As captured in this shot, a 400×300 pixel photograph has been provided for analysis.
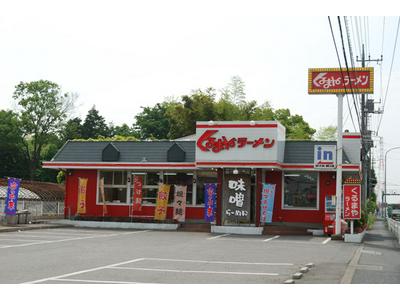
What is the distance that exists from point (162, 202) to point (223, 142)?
401 cm

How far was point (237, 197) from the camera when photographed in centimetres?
2189

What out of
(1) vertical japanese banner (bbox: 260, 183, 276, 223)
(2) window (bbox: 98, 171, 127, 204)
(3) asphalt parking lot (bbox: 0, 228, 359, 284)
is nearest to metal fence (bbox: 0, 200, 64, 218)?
(2) window (bbox: 98, 171, 127, 204)

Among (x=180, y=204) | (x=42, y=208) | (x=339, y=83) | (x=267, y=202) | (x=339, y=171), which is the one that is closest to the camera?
(x=339, y=171)

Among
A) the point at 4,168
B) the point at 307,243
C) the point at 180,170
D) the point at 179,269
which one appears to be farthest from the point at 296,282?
the point at 4,168

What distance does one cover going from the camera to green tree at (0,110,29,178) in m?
46.8

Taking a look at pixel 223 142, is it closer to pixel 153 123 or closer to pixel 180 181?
pixel 180 181

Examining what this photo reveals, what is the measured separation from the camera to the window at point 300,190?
22.9 m

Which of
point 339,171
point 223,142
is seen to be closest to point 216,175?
point 223,142

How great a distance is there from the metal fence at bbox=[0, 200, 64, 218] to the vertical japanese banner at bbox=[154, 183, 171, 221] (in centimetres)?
569

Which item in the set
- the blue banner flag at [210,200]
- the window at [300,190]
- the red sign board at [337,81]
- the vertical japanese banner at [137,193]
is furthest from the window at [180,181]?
the red sign board at [337,81]

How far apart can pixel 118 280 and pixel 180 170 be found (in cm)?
1546

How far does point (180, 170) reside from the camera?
24.2 m

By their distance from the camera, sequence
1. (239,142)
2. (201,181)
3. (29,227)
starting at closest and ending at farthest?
(29,227) → (239,142) → (201,181)

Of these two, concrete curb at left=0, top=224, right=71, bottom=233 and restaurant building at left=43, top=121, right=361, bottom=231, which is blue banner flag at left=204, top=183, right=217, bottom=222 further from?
concrete curb at left=0, top=224, right=71, bottom=233
